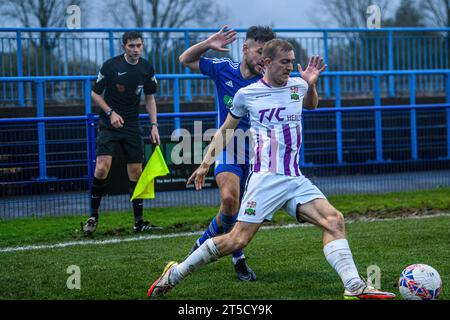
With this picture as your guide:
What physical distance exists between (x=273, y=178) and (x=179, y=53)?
10633mm

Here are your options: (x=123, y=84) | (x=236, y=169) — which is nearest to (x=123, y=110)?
(x=123, y=84)

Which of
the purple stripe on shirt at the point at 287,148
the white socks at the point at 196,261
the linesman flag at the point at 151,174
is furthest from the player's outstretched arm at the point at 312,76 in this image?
the linesman flag at the point at 151,174

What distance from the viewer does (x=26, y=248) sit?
9.20m

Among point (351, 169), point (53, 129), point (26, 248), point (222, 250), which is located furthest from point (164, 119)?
point (222, 250)

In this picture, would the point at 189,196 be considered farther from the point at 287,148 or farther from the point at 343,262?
the point at 343,262

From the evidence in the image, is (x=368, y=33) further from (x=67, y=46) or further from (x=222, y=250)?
(x=222, y=250)

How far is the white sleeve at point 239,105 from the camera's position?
6445 mm

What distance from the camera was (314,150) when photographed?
1434 centimetres

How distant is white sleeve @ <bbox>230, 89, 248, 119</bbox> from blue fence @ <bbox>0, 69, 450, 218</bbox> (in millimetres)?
5717

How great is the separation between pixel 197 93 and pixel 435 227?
7783 mm

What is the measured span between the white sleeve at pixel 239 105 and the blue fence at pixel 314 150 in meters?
5.72

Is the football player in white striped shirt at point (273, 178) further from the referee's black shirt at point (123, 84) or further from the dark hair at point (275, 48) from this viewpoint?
the referee's black shirt at point (123, 84)

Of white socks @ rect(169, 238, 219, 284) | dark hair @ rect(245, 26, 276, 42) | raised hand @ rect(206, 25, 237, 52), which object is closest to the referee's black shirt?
raised hand @ rect(206, 25, 237, 52)

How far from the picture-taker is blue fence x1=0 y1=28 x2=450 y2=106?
1519 cm
